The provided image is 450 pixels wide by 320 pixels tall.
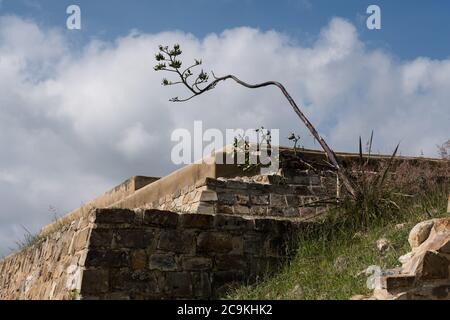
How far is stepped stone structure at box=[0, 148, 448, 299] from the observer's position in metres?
6.25

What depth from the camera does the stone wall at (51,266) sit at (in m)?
6.35

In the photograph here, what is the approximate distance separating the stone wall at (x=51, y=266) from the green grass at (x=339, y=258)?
1440 mm

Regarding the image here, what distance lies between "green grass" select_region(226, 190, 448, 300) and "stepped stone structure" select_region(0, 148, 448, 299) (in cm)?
25

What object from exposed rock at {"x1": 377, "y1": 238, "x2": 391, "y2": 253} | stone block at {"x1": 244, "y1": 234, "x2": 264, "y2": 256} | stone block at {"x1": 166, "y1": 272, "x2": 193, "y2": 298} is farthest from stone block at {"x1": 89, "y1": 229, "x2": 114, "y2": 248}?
exposed rock at {"x1": 377, "y1": 238, "x2": 391, "y2": 253}

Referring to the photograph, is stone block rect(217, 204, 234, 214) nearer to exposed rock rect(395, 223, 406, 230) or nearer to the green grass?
the green grass

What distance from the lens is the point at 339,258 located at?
247 inches

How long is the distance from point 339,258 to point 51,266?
9.84ft

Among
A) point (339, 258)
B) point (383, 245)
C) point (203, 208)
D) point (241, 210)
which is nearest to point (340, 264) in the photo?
point (339, 258)

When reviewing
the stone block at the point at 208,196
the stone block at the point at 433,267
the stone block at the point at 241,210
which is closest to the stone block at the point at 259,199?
the stone block at the point at 241,210

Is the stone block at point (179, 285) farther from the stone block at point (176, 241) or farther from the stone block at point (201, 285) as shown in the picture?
the stone block at point (176, 241)

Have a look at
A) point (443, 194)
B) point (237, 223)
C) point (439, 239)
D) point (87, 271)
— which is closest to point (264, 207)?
point (237, 223)

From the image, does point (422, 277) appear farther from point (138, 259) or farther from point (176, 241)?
point (138, 259)

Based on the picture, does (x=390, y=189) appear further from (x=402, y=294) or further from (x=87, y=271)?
(x=87, y=271)
